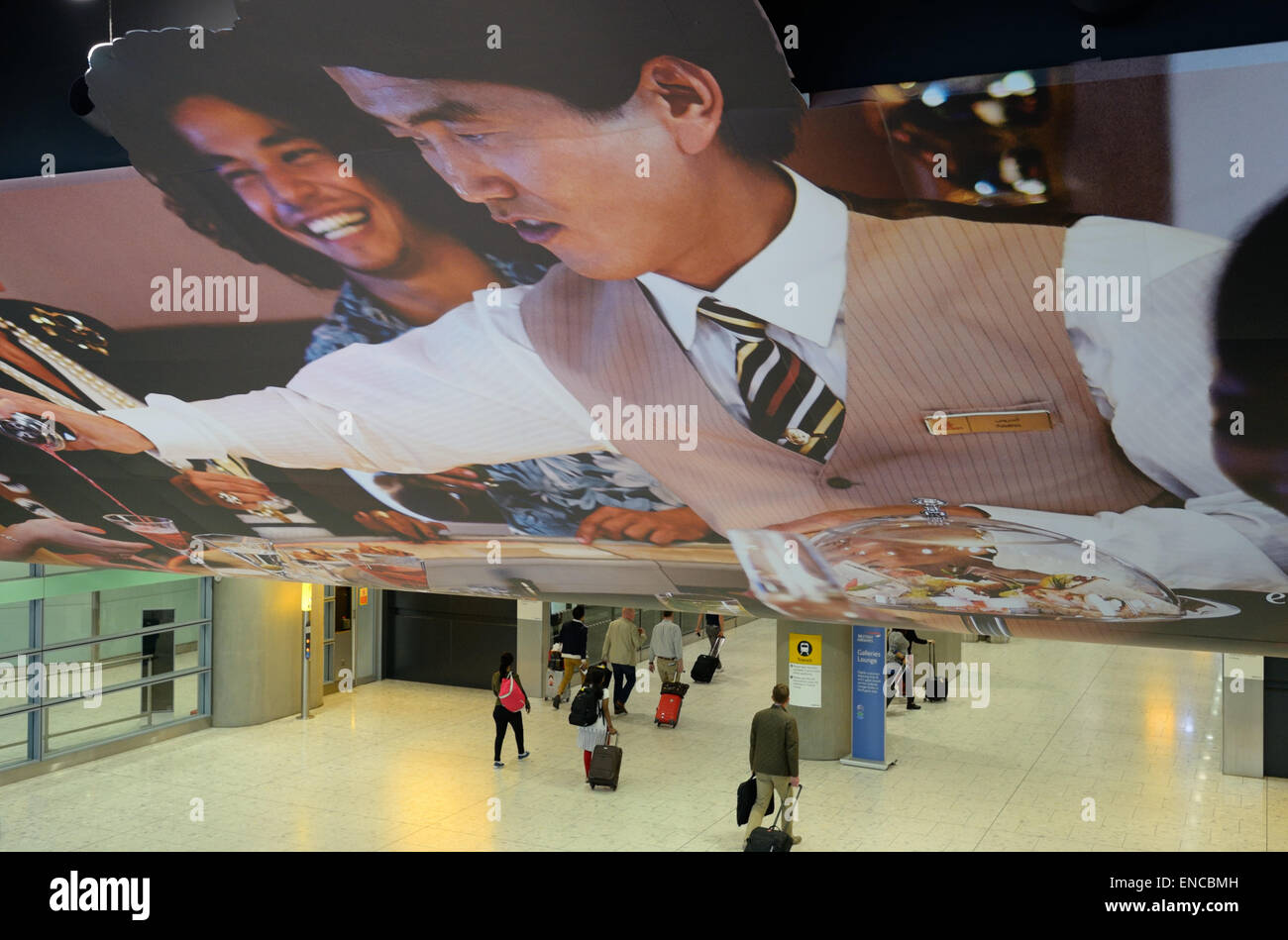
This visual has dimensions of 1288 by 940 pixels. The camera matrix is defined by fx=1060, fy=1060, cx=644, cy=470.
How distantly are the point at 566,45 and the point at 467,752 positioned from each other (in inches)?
387

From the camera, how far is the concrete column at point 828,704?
1139 centimetres

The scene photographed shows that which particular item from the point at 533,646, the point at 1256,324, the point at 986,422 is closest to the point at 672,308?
the point at 986,422

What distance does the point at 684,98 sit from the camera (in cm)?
354

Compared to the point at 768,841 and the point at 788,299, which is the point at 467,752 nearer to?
the point at 768,841

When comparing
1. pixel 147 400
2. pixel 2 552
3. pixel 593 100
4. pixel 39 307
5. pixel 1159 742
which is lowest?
pixel 1159 742

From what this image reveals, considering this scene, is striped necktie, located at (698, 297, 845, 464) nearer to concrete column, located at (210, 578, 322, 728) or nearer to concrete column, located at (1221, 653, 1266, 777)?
concrete column, located at (1221, 653, 1266, 777)

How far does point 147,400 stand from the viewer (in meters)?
5.52

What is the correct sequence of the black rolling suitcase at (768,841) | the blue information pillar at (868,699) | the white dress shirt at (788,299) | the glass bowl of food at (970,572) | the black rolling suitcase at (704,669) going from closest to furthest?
the white dress shirt at (788,299) → the glass bowl of food at (970,572) → the black rolling suitcase at (768,841) → the blue information pillar at (868,699) → the black rolling suitcase at (704,669)

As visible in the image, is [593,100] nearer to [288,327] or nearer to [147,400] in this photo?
[288,327]

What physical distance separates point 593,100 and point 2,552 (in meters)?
6.09

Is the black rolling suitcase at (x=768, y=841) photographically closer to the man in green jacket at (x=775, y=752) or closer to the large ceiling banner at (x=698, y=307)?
the man in green jacket at (x=775, y=752)

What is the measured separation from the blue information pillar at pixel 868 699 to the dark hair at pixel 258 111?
8259mm

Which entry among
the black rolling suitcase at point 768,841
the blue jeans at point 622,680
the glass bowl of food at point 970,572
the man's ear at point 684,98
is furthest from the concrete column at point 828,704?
the man's ear at point 684,98

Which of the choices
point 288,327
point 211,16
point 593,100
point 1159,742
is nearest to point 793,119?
point 593,100
